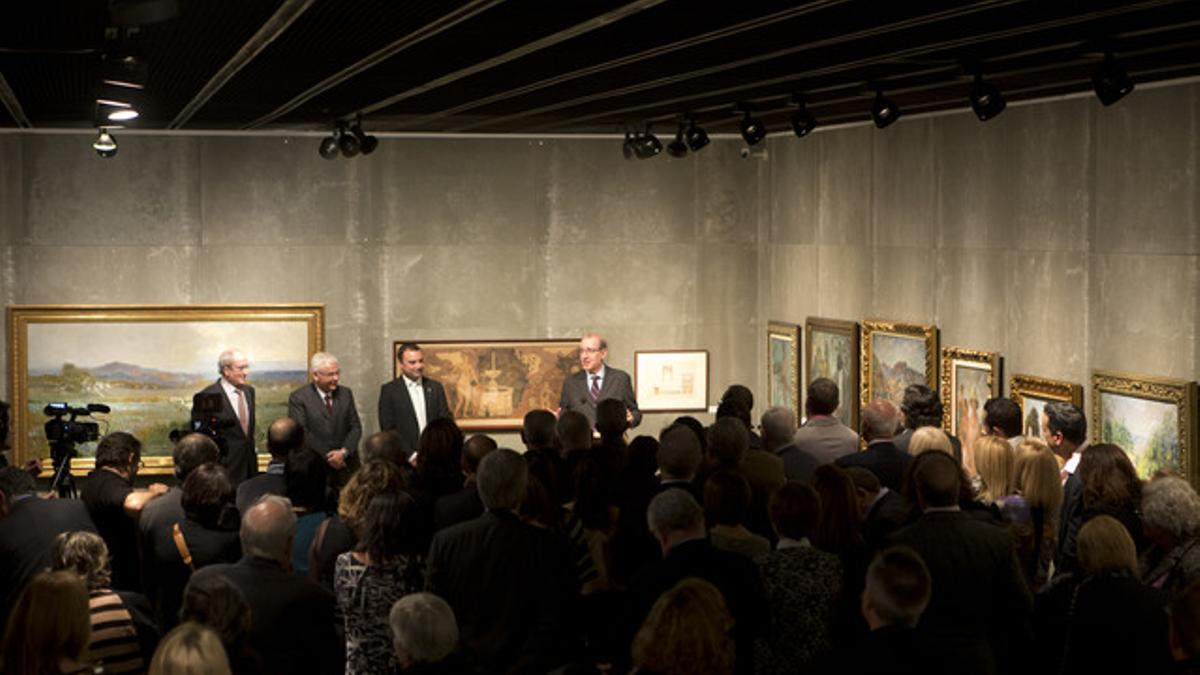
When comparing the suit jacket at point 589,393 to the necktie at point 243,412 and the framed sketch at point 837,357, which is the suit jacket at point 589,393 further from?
the necktie at point 243,412

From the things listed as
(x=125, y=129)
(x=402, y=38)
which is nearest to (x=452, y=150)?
(x=125, y=129)

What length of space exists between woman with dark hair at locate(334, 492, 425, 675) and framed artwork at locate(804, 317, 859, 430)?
725 cm

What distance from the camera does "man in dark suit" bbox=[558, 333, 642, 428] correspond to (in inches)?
562

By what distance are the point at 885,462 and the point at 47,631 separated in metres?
4.85

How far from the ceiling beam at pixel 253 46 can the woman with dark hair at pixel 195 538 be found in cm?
198

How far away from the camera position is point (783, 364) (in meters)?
15.2

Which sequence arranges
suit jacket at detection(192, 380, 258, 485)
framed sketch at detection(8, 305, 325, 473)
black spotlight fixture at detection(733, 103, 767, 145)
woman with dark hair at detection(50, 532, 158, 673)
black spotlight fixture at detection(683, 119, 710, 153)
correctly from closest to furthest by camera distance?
1. woman with dark hair at detection(50, 532, 158, 673)
2. black spotlight fixture at detection(733, 103, 767, 145)
3. black spotlight fixture at detection(683, 119, 710, 153)
4. suit jacket at detection(192, 380, 258, 485)
5. framed sketch at detection(8, 305, 325, 473)

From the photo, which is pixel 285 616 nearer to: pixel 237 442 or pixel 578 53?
pixel 578 53

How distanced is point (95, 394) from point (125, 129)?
229 centimetres

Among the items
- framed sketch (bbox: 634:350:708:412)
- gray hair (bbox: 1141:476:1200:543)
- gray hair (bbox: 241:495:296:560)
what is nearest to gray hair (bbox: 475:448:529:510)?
gray hair (bbox: 241:495:296:560)

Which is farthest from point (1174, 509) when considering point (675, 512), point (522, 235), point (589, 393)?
point (522, 235)

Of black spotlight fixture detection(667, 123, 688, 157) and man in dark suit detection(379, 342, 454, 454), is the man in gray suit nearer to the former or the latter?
black spotlight fixture detection(667, 123, 688, 157)

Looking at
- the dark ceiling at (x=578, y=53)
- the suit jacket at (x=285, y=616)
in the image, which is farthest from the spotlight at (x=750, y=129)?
the suit jacket at (x=285, y=616)

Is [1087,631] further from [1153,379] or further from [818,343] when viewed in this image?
[818,343]
